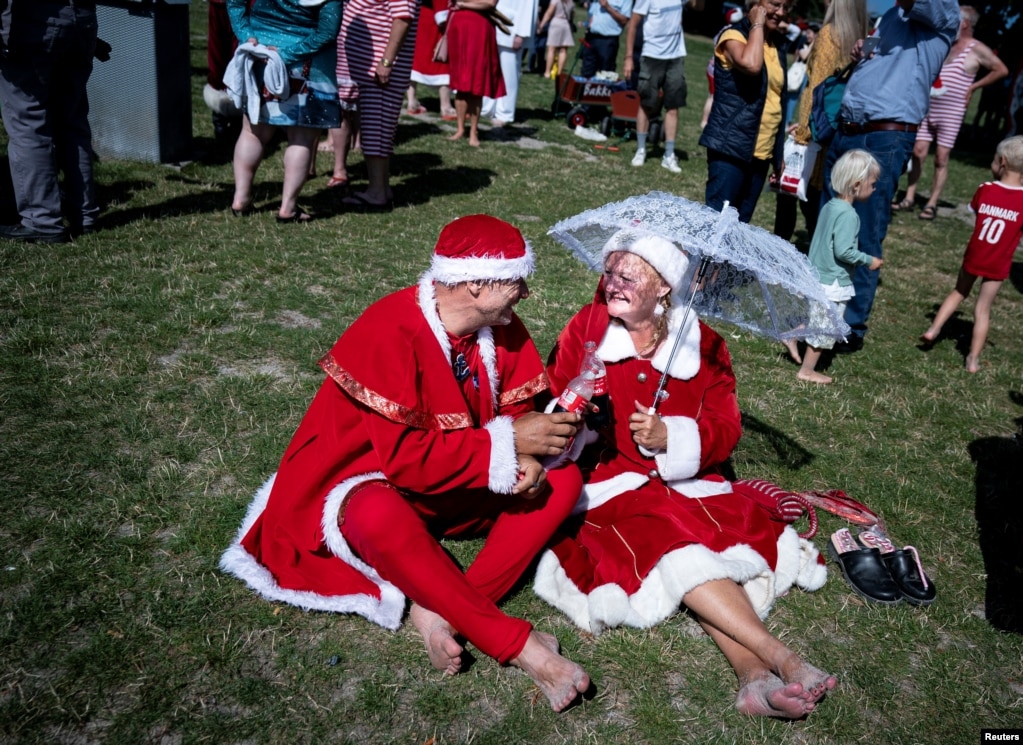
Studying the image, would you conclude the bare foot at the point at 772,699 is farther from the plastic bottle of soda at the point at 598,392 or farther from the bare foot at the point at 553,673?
the plastic bottle of soda at the point at 598,392

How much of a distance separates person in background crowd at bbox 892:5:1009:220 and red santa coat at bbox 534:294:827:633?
28.2ft

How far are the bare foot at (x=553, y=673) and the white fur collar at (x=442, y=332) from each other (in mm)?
918

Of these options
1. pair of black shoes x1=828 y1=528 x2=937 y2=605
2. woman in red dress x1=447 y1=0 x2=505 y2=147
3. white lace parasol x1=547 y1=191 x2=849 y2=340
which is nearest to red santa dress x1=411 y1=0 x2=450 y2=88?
woman in red dress x1=447 y1=0 x2=505 y2=147

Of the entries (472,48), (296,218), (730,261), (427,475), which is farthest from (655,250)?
(472,48)

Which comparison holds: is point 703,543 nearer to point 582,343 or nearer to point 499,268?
point 582,343

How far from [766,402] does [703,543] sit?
2182 mm

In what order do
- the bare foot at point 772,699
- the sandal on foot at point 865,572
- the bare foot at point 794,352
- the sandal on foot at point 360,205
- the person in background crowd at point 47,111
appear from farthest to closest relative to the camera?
the sandal on foot at point 360,205 < the bare foot at point 794,352 < the person in background crowd at point 47,111 < the sandal on foot at point 865,572 < the bare foot at point 772,699

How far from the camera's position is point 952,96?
10.2 m

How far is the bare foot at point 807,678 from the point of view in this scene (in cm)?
249

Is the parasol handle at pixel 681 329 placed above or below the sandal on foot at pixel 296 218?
above

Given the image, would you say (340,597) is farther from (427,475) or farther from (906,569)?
(906,569)

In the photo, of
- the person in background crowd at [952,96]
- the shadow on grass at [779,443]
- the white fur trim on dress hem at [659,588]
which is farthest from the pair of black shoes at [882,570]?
the person in background crowd at [952,96]

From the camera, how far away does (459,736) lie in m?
2.45

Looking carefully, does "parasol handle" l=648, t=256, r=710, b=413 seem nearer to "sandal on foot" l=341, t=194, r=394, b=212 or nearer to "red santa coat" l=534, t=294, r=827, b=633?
"red santa coat" l=534, t=294, r=827, b=633
